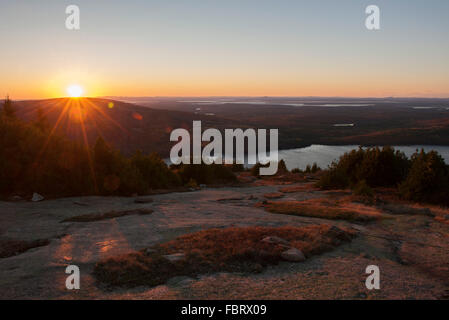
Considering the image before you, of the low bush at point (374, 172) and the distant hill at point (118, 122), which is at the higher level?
the distant hill at point (118, 122)

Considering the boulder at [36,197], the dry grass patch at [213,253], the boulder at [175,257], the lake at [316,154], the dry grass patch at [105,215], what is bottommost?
the lake at [316,154]

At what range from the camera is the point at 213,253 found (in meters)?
9.16

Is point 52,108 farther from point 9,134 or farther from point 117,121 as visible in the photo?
point 9,134

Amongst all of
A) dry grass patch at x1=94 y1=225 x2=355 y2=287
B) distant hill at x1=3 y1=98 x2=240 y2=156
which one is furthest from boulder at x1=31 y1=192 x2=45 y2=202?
distant hill at x1=3 y1=98 x2=240 y2=156

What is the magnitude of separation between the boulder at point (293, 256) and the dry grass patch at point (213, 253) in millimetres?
153

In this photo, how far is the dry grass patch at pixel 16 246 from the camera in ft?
31.1

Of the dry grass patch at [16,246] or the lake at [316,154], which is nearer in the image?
the dry grass patch at [16,246]

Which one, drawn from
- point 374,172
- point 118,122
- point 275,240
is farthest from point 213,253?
point 118,122

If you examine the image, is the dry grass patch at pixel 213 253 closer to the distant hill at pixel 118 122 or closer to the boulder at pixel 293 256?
the boulder at pixel 293 256

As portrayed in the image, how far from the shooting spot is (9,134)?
→ 20562mm

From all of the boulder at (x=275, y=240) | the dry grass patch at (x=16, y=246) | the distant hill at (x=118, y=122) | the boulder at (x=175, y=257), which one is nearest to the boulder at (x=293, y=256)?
the boulder at (x=275, y=240)

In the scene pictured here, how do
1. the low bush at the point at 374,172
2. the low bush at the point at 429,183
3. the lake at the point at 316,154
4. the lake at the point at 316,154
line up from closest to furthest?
the low bush at the point at 429,183 → the low bush at the point at 374,172 → the lake at the point at 316,154 → the lake at the point at 316,154

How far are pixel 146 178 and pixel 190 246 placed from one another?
55.2 ft
